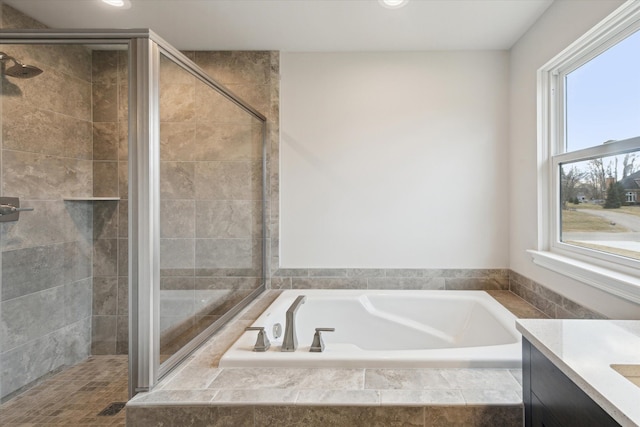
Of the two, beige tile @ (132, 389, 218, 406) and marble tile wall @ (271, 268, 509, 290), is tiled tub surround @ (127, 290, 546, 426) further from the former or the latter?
marble tile wall @ (271, 268, 509, 290)

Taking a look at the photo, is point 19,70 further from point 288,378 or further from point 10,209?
point 288,378

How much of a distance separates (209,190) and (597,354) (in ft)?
6.05

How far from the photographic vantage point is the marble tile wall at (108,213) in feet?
7.79

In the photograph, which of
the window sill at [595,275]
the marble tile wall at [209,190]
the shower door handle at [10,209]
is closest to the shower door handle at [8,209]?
the shower door handle at [10,209]

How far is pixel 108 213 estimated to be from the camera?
238 cm

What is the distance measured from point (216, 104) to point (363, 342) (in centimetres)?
178

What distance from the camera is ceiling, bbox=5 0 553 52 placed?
6.05 feet

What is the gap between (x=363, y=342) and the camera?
2158 mm

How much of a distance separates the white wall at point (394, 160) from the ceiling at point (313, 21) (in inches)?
6.1

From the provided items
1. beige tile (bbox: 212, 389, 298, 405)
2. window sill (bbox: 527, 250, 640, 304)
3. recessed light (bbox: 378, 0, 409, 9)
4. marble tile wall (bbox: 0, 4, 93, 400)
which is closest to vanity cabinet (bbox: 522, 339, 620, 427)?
window sill (bbox: 527, 250, 640, 304)

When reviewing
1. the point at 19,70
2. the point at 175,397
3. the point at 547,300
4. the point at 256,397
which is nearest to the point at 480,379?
the point at 256,397

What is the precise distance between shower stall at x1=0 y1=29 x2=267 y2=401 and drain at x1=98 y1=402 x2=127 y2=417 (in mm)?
370

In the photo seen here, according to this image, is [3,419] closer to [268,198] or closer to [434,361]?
[268,198]

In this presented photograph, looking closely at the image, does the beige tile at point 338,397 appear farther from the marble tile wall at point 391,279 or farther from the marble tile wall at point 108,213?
the marble tile wall at point 108,213
